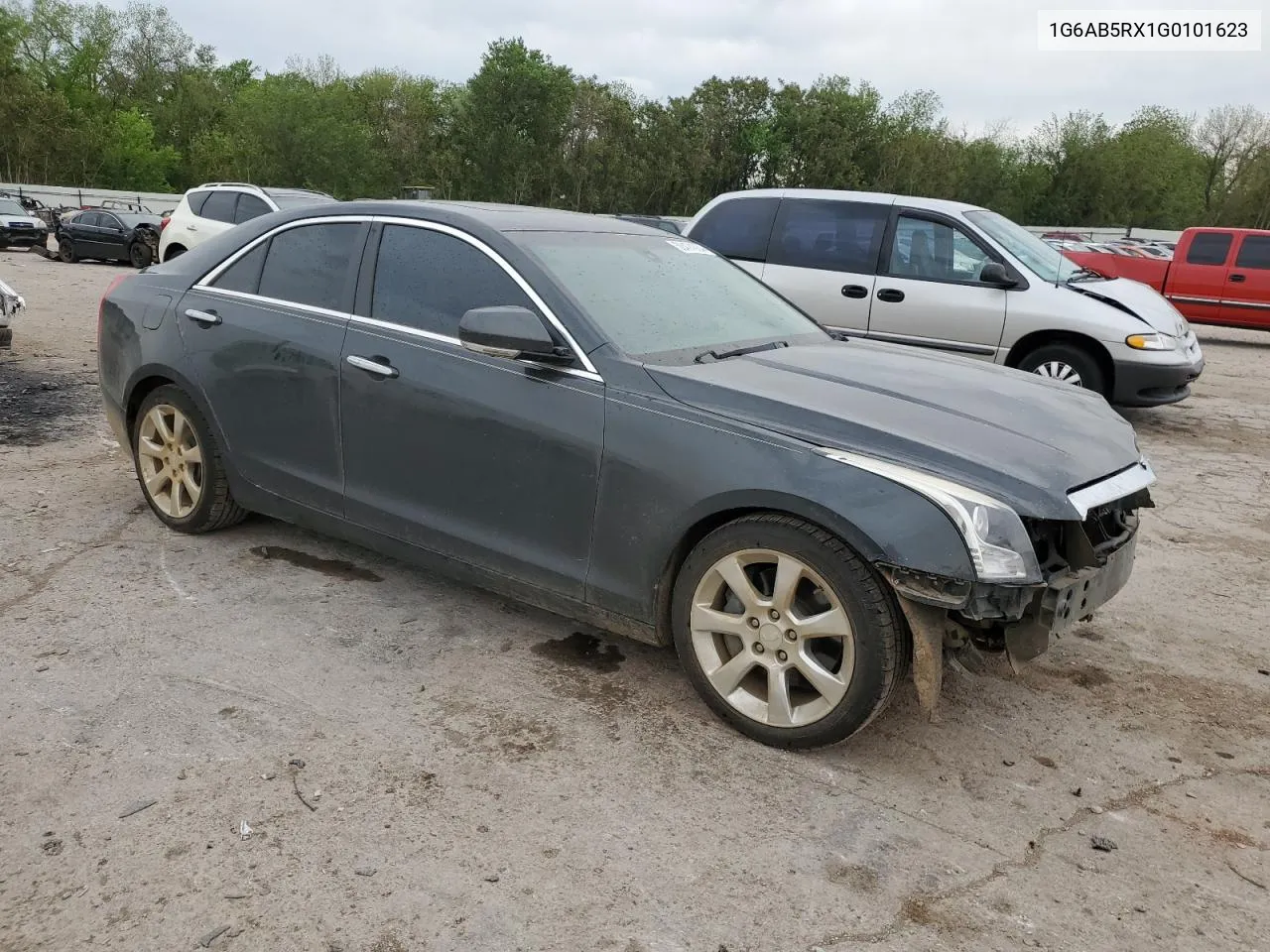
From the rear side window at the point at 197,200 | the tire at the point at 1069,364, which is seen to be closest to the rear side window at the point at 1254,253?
the tire at the point at 1069,364

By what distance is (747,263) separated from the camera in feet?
30.7

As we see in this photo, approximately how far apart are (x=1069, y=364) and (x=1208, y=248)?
10219mm

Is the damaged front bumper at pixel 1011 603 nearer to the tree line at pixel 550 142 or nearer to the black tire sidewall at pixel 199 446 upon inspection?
the black tire sidewall at pixel 199 446

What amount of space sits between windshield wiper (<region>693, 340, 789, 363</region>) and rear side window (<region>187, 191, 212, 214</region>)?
13143 millimetres

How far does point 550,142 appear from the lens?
186 feet

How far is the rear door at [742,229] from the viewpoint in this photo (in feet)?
30.7

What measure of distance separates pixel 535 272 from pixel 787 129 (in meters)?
64.2

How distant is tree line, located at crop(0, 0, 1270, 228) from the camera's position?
5606 cm

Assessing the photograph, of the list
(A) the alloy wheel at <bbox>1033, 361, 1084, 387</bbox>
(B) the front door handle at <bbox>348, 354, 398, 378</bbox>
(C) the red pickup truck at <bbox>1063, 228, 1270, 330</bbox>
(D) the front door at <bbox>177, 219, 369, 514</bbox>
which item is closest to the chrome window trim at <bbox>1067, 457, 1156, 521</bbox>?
(B) the front door handle at <bbox>348, 354, 398, 378</bbox>

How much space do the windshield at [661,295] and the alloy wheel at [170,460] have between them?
6.48ft

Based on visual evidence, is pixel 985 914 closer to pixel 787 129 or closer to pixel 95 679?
pixel 95 679

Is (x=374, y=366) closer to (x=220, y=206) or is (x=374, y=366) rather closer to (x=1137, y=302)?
(x=1137, y=302)

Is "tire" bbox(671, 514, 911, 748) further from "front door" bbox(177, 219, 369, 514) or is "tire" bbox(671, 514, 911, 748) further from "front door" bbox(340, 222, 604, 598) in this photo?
"front door" bbox(177, 219, 369, 514)

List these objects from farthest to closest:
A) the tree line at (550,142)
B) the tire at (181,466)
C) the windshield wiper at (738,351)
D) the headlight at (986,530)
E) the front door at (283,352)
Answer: the tree line at (550,142)
the tire at (181,466)
the front door at (283,352)
the windshield wiper at (738,351)
the headlight at (986,530)
